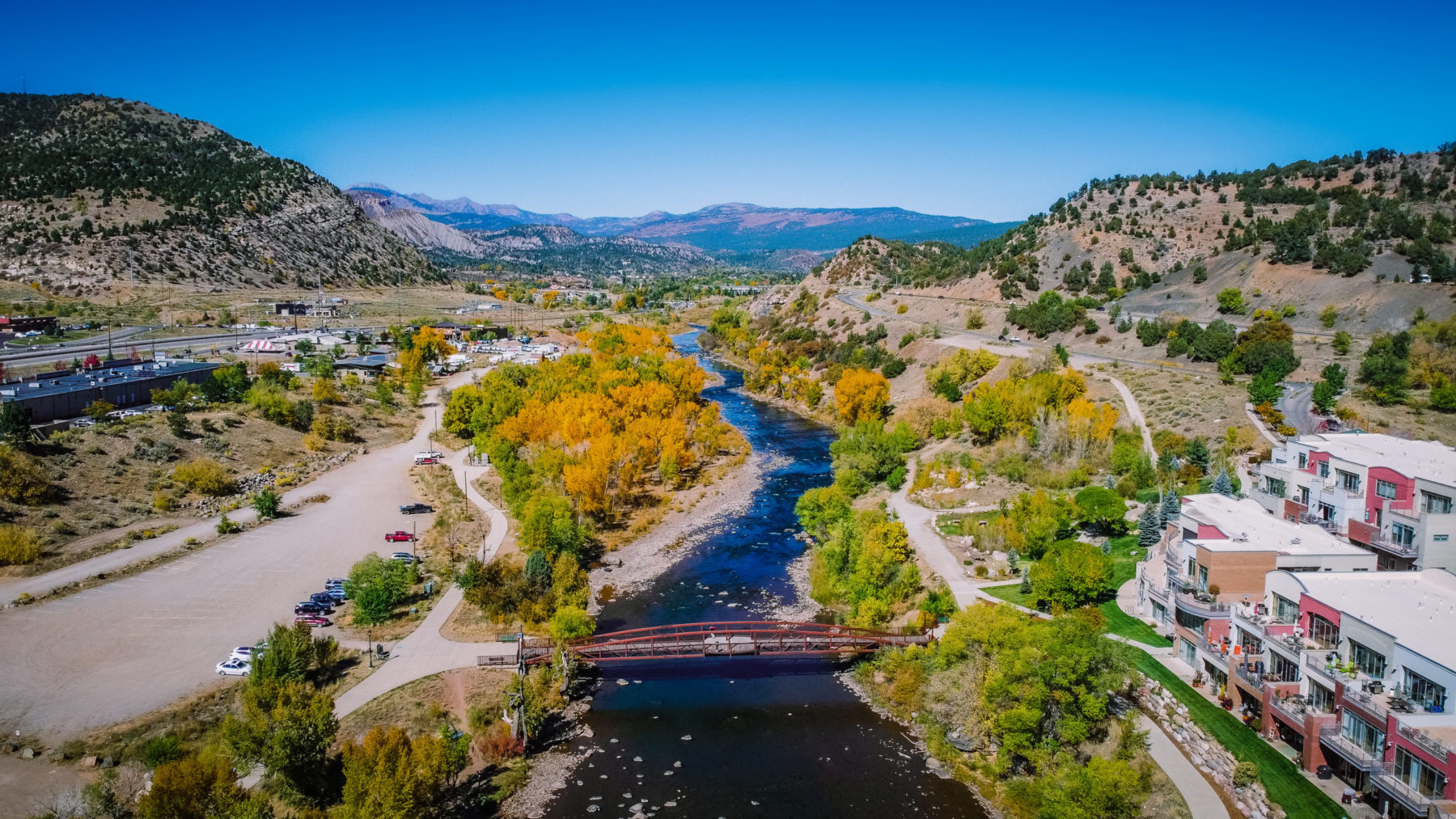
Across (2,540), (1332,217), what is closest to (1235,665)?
(2,540)

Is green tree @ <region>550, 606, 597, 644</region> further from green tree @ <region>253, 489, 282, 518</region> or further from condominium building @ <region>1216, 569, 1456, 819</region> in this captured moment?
green tree @ <region>253, 489, 282, 518</region>

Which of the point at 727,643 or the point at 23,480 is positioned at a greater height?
the point at 23,480

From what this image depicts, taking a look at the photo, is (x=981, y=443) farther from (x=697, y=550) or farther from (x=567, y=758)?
(x=567, y=758)

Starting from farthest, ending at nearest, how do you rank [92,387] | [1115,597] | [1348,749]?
1. [92,387]
2. [1115,597]
3. [1348,749]

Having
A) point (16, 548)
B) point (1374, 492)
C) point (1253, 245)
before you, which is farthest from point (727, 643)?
point (1253, 245)

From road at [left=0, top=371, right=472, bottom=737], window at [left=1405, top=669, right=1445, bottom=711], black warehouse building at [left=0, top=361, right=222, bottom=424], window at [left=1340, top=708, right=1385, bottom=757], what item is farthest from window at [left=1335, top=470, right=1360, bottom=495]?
black warehouse building at [left=0, top=361, right=222, bottom=424]

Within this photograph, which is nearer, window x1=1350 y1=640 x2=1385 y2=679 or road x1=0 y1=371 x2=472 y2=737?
window x1=1350 y1=640 x2=1385 y2=679

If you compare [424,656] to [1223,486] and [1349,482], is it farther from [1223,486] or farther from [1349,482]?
[1349,482]
